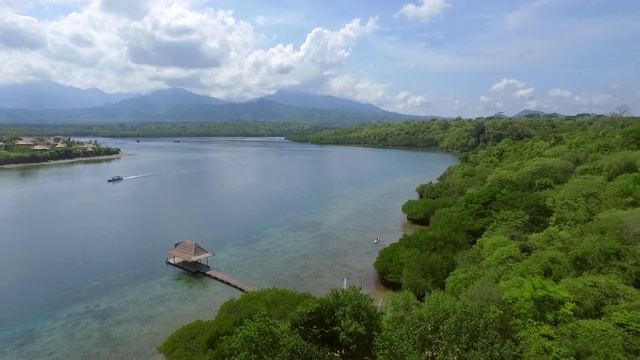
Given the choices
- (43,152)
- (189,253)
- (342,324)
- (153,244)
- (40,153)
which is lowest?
(153,244)

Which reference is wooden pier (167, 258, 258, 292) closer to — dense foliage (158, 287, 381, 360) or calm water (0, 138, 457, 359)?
calm water (0, 138, 457, 359)

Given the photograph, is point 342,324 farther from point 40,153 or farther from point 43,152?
point 43,152

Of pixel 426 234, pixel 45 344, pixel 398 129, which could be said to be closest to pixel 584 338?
pixel 426 234

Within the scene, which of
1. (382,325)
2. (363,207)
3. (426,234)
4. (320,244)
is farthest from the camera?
(363,207)

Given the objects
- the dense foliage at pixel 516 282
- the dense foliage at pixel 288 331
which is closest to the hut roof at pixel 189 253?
the dense foliage at pixel 288 331

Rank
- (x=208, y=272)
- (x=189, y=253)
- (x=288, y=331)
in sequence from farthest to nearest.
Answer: (x=189, y=253) < (x=208, y=272) < (x=288, y=331)

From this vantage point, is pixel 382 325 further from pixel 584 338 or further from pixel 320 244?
pixel 320 244

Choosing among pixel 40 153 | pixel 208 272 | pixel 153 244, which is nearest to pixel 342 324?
pixel 208 272
